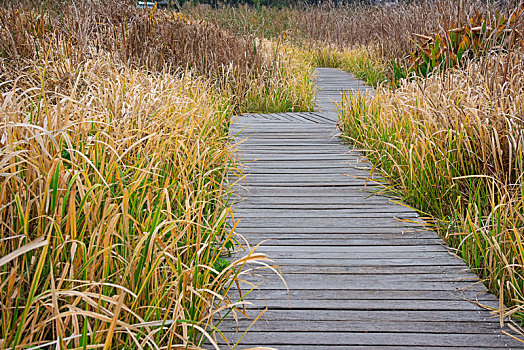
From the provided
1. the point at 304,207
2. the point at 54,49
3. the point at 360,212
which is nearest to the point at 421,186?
the point at 360,212

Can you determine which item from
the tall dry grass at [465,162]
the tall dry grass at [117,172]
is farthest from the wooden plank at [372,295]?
the tall dry grass at [465,162]

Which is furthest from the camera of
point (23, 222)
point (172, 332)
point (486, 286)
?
point (486, 286)

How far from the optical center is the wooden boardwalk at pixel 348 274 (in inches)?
82.0

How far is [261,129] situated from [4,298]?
4.05 meters

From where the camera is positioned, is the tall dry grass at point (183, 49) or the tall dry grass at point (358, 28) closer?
the tall dry grass at point (183, 49)

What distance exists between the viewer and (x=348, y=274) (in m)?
2.57

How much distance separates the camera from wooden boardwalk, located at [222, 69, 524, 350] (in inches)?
82.0

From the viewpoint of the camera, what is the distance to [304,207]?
351 cm

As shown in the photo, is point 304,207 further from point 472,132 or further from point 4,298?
point 4,298

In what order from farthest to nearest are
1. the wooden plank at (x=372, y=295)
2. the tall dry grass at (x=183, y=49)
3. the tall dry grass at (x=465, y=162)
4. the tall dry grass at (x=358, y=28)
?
the tall dry grass at (x=358, y=28)
the tall dry grass at (x=183, y=49)
the tall dry grass at (x=465, y=162)
the wooden plank at (x=372, y=295)

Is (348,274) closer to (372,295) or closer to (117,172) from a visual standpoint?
(372,295)

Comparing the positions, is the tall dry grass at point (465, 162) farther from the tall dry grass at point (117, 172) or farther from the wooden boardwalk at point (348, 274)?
the tall dry grass at point (117, 172)

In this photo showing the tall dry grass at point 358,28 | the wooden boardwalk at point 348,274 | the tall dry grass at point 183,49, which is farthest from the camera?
the tall dry grass at point 358,28

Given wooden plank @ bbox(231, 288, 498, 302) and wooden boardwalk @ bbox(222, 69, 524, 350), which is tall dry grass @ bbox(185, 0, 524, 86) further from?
wooden plank @ bbox(231, 288, 498, 302)
